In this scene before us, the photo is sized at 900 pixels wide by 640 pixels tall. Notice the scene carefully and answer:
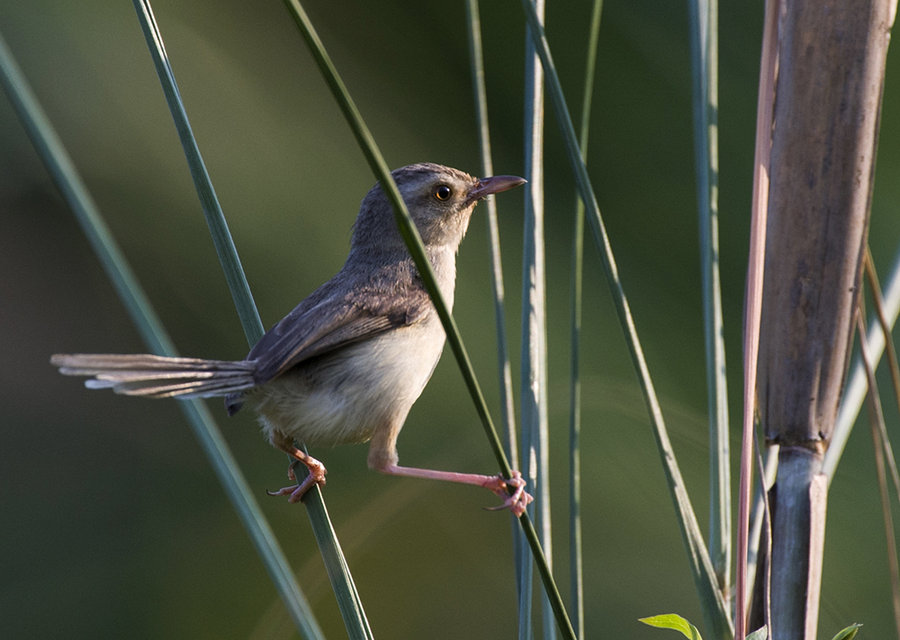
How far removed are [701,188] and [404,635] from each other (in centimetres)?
379

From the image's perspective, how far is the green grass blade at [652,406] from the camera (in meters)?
1.25

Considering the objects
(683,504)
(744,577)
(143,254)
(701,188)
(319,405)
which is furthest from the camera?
(143,254)

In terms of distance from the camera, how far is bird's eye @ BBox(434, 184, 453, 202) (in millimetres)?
2875

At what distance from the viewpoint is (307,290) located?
178 inches

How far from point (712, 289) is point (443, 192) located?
5.15 feet

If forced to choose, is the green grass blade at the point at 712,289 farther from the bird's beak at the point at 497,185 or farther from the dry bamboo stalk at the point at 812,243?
the bird's beak at the point at 497,185

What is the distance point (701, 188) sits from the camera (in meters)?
1.44

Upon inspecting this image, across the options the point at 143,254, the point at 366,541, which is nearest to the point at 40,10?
the point at 143,254

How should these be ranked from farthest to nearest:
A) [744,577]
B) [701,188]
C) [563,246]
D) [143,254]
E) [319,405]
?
[143,254] < [563,246] < [319,405] < [701,188] < [744,577]

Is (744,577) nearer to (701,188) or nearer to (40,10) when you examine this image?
(701,188)

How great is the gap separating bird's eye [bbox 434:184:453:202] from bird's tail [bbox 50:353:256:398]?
1.00 metres

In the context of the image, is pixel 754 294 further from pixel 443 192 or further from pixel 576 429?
pixel 443 192

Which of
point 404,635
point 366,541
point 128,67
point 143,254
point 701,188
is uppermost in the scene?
point 128,67

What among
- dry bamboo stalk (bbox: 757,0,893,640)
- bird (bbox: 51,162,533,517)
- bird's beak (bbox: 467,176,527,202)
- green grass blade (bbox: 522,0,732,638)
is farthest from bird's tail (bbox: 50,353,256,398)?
dry bamboo stalk (bbox: 757,0,893,640)
